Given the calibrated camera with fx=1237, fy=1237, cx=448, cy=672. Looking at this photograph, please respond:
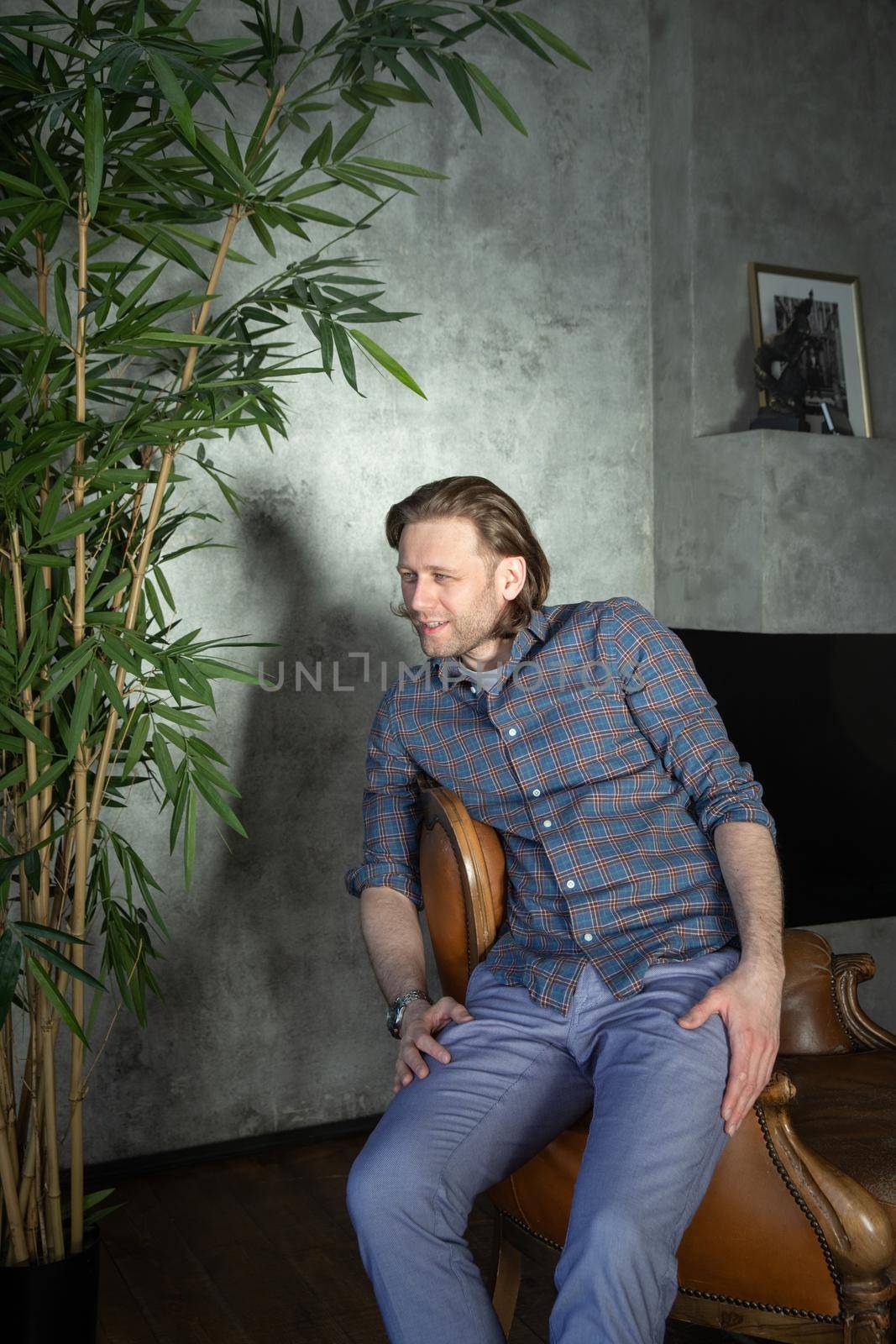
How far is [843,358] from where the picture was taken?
11.6 ft

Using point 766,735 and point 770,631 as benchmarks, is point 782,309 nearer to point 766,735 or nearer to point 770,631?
point 770,631

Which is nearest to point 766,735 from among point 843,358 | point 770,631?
point 770,631

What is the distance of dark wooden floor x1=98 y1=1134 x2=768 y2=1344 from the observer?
2328mm

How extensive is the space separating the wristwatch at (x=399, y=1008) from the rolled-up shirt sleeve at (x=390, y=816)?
210mm

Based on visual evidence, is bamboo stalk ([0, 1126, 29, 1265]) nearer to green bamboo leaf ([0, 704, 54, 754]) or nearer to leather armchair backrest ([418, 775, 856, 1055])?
green bamboo leaf ([0, 704, 54, 754])

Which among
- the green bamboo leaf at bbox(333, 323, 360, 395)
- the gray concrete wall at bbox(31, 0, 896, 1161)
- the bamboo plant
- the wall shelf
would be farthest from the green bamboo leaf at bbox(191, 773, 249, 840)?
the wall shelf

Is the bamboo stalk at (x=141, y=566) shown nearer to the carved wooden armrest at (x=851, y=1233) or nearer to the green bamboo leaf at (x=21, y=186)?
the green bamboo leaf at (x=21, y=186)

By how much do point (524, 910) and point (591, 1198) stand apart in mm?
561

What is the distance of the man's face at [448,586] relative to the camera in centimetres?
212

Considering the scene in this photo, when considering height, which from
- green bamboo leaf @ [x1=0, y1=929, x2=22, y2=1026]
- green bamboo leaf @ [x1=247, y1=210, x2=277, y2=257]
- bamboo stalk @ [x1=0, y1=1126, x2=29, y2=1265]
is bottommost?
bamboo stalk @ [x1=0, y1=1126, x2=29, y2=1265]

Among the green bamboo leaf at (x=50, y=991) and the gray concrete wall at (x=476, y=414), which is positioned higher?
the gray concrete wall at (x=476, y=414)

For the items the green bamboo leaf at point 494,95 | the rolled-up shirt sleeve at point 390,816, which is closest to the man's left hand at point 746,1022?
the rolled-up shirt sleeve at point 390,816

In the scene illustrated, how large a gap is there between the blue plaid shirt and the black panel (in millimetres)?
1360

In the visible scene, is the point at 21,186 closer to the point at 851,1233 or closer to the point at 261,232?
the point at 261,232
